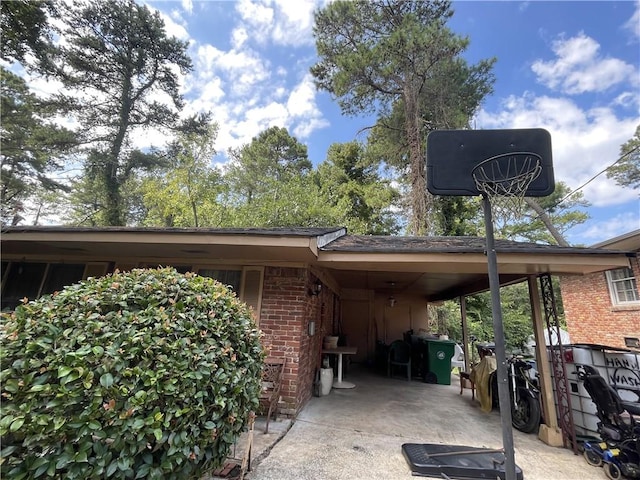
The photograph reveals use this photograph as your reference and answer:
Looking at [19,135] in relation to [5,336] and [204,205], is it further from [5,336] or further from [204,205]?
[5,336]

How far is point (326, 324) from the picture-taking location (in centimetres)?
690

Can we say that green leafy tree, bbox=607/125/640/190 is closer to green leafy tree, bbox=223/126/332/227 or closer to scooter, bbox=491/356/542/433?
scooter, bbox=491/356/542/433

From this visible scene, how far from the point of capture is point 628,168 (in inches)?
482

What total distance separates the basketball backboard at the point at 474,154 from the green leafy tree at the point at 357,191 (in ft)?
37.5

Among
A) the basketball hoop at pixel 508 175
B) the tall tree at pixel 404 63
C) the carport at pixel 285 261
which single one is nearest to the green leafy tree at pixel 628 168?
the tall tree at pixel 404 63

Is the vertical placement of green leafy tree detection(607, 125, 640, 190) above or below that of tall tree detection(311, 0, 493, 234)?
below

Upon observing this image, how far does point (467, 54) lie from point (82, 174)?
17.7 meters

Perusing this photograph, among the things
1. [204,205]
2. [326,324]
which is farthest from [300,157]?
[326,324]

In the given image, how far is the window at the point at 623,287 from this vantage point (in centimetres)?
779

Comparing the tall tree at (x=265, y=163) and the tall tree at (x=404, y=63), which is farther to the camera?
the tall tree at (x=265, y=163)

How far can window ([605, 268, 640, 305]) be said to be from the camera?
25.6 feet

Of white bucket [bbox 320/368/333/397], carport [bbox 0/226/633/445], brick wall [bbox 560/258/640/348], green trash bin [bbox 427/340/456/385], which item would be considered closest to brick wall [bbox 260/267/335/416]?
carport [bbox 0/226/633/445]

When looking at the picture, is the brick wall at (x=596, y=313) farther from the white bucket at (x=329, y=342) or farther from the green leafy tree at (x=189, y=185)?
the green leafy tree at (x=189, y=185)

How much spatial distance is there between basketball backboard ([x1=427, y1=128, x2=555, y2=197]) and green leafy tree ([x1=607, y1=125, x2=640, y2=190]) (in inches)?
539
